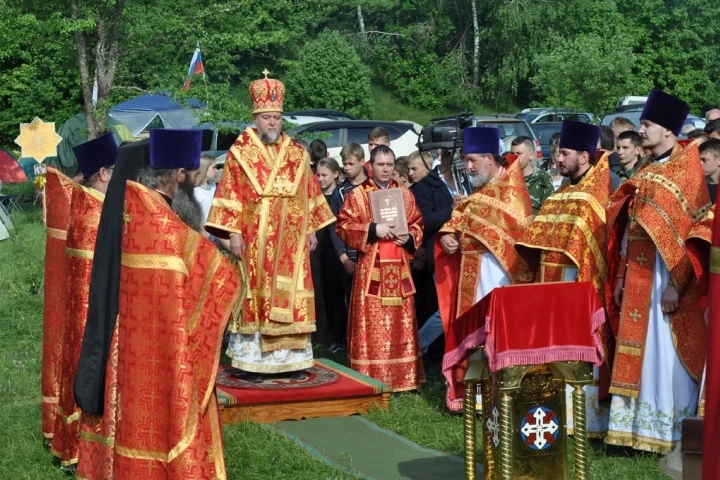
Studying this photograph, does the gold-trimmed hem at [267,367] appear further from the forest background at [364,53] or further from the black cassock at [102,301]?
the forest background at [364,53]

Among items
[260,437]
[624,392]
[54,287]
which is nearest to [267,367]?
[260,437]

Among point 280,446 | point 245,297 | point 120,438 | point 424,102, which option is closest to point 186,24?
point 245,297

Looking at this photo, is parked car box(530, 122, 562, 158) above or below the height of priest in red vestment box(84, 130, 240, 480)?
above

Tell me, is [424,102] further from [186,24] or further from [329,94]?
[186,24]

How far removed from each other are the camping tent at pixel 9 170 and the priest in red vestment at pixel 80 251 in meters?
15.8

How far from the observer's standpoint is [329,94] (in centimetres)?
3353

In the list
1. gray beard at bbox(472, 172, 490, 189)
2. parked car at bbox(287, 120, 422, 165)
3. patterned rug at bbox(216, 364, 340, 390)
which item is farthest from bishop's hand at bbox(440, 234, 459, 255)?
parked car at bbox(287, 120, 422, 165)

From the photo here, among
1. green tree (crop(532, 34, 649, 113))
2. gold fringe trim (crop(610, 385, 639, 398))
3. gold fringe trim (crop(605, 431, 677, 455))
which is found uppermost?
green tree (crop(532, 34, 649, 113))

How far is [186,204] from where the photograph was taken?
5.35 meters

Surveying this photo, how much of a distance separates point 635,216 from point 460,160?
3.40m

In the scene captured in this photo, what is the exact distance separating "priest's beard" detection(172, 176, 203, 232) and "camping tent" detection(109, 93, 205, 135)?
1811 cm

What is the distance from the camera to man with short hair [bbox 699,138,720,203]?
7227 millimetres

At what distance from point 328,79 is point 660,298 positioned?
27553 mm

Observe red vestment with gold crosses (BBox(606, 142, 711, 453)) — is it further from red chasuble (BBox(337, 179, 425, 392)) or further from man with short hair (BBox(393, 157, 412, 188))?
man with short hair (BBox(393, 157, 412, 188))
